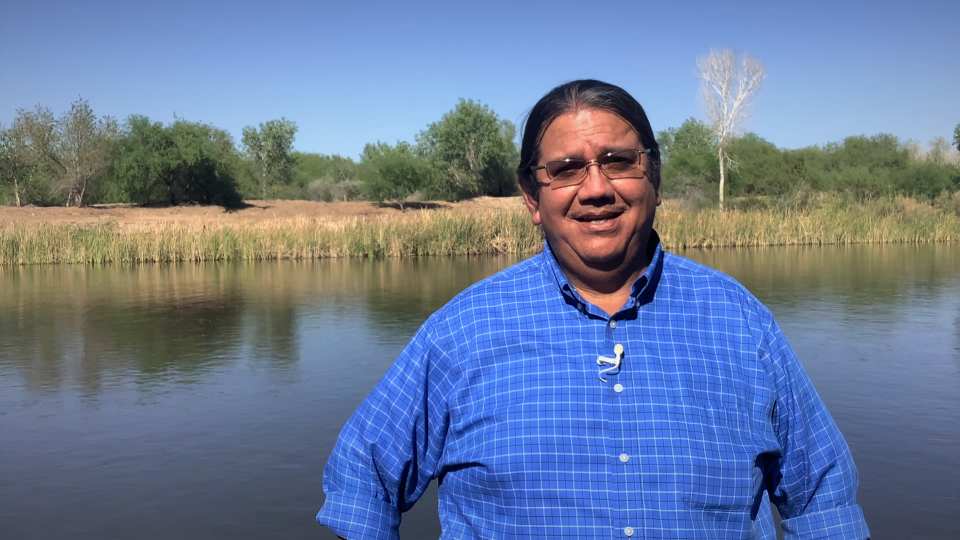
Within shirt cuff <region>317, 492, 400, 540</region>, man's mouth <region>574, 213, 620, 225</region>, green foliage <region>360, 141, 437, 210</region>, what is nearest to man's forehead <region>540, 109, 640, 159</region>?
man's mouth <region>574, 213, 620, 225</region>

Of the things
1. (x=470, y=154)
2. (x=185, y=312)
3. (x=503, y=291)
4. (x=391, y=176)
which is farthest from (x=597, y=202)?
(x=470, y=154)

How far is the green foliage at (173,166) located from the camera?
126 feet

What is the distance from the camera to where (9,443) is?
21.7 feet

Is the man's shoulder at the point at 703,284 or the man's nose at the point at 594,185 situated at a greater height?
the man's nose at the point at 594,185

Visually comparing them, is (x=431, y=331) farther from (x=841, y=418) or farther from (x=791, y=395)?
(x=841, y=418)

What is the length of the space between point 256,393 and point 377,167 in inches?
1538

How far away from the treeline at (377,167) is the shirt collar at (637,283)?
2748 centimetres

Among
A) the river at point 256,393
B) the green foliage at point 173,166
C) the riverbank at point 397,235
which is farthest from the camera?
the green foliage at point 173,166

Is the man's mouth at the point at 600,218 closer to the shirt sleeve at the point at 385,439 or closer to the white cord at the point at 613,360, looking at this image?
the white cord at the point at 613,360

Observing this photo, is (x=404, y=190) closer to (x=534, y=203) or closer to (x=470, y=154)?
(x=470, y=154)

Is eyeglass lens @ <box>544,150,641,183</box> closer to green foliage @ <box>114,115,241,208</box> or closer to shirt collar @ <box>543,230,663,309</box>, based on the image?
shirt collar @ <box>543,230,663,309</box>

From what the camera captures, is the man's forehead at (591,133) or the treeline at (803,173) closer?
the man's forehead at (591,133)

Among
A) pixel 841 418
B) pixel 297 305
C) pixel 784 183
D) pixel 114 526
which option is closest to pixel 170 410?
pixel 114 526

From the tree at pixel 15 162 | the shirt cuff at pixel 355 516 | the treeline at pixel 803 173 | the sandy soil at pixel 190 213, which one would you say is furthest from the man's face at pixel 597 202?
the tree at pixel 15 162
